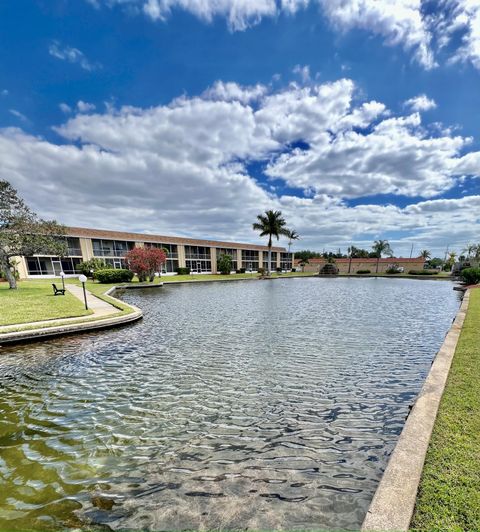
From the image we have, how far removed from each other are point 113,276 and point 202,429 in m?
30.3

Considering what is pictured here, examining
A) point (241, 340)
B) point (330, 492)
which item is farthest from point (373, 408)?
point (241, 340)

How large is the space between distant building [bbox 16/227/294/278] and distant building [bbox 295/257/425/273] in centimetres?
2224

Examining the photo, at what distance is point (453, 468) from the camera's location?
2.65 m

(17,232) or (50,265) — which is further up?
(17,232)

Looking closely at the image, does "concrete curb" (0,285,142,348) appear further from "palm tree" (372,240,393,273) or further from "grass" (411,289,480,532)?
"palm tree" (372,240,393,273)

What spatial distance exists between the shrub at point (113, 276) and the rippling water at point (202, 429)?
76.7 feet

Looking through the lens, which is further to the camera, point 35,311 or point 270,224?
point 270,224

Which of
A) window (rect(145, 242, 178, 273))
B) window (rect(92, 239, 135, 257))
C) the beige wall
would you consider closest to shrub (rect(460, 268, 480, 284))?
window (rect(145, 242, 178, 273))

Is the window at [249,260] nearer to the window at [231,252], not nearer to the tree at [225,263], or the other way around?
the window at [231,252]

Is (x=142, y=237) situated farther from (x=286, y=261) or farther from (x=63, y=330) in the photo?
(x=286, y=261)

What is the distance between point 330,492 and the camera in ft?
9.89

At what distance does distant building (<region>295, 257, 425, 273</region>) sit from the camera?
70.9 m

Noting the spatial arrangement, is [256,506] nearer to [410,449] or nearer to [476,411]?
[410,449]

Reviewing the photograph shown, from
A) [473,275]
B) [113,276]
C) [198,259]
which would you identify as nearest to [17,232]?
[113,276]
